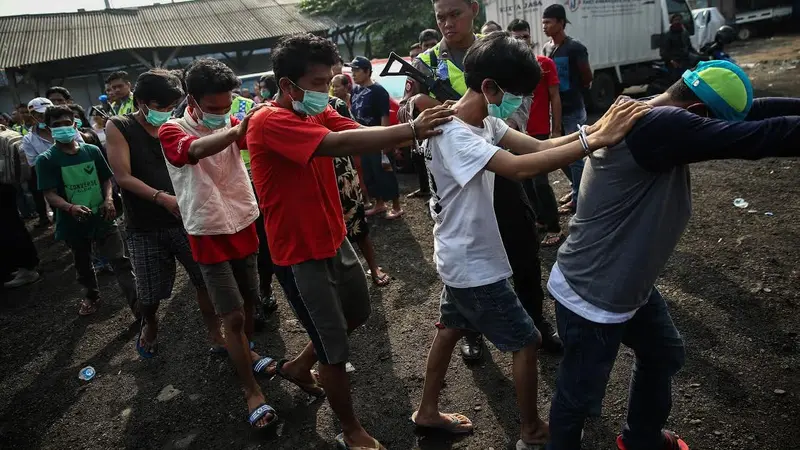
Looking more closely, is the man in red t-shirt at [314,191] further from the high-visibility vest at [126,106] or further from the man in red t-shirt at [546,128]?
the high-visibility vest at [126,106]

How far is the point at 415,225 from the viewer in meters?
6.03

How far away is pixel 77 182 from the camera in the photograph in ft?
14.1

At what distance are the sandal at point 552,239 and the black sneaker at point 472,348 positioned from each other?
1.73 meters

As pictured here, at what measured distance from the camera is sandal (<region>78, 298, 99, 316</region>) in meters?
4.85

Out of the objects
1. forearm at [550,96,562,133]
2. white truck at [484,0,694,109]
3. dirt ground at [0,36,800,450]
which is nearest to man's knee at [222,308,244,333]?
dirt ground at [0,36,800,450]

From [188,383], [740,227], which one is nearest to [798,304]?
[740,227]

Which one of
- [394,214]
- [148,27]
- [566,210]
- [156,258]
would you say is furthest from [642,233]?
[148,27]

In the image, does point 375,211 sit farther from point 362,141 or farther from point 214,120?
point 362,141

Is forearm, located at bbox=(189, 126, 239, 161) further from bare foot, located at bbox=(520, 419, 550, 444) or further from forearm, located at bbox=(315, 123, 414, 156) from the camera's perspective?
bare foot, located at bbox=(520, 419, 550, 444)

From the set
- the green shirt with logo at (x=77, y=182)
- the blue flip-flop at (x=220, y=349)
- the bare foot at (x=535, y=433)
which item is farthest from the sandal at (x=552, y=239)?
the green shirt with logo at (x=77, y=182)

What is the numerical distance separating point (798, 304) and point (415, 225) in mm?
3668

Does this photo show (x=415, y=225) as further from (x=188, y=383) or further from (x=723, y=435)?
(x=723, y=435)

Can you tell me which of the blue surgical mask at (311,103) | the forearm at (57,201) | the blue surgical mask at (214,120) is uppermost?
the blue surgical mask at (311,103)

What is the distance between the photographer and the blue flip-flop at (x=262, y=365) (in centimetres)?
339
